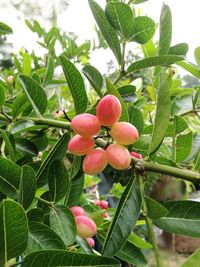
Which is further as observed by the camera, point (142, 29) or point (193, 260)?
point (142, 29)

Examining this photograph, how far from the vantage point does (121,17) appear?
0.57 meters

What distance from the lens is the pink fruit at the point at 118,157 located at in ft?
1.44

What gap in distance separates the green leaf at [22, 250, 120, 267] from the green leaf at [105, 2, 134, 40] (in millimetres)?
343

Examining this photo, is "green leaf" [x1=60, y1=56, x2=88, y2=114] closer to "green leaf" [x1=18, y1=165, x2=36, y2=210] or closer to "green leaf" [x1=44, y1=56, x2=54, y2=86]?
"green leaf" [x1=18, y1=165, x2=36, y2=210]

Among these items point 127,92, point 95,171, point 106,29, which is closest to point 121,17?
point 106,29

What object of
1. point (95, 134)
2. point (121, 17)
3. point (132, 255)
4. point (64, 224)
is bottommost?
point (132, 255)

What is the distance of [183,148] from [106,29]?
206mm

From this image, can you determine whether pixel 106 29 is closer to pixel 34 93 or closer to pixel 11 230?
pixel 34 93

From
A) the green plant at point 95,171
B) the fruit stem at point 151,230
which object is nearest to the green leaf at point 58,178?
the green plant at point 95,171

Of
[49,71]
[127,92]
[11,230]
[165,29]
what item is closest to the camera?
[11,230]

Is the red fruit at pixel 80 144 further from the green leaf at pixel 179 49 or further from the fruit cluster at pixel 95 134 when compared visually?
the green leaf at pixel 179 49

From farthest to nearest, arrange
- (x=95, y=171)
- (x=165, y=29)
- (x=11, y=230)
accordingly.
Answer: (x=165, y=29) → (x=95, y=171) → (x=11, y=230)

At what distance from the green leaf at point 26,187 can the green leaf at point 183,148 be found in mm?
233

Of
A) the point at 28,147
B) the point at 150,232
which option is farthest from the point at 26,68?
the point at 150,232
